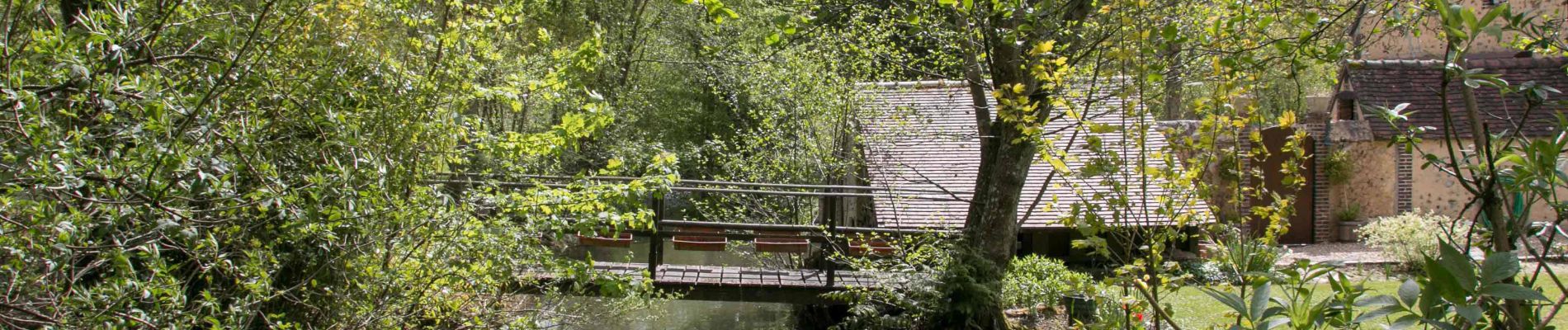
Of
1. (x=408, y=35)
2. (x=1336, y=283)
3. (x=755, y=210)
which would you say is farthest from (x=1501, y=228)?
(x=755, y=210)

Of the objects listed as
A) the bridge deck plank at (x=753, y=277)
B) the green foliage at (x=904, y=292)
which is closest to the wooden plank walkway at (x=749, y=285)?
the bridge deck plank at (x=753, y=277)

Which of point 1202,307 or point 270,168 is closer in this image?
point 270,168

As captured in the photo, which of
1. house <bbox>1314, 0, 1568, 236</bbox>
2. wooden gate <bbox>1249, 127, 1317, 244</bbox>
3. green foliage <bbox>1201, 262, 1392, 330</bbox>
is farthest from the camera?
house <bbox>1314, 0, 1568, 236</bbox>

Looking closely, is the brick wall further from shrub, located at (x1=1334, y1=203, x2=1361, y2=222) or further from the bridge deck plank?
the bridge deck plank

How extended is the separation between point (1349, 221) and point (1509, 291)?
16.5 metres

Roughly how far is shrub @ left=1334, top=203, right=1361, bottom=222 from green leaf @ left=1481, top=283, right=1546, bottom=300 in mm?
16446

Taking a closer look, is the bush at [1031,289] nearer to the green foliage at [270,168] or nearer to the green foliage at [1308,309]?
the green foliage at [270,168]

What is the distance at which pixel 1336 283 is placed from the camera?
4.60 feet

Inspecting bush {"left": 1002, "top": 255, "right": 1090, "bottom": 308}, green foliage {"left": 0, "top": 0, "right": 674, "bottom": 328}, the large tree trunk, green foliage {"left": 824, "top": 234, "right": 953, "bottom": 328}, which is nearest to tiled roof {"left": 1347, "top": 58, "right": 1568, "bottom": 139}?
bush {"left": 1002, "top": 255, "right": 1090, "bottom": 308}

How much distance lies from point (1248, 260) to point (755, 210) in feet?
35.4

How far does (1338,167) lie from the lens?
15.5 meters

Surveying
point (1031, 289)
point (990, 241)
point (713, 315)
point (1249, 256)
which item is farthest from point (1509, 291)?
point (713, 315)

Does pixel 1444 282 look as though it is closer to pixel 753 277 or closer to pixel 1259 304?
pixel 1259 304

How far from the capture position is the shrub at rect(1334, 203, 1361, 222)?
1570cm
